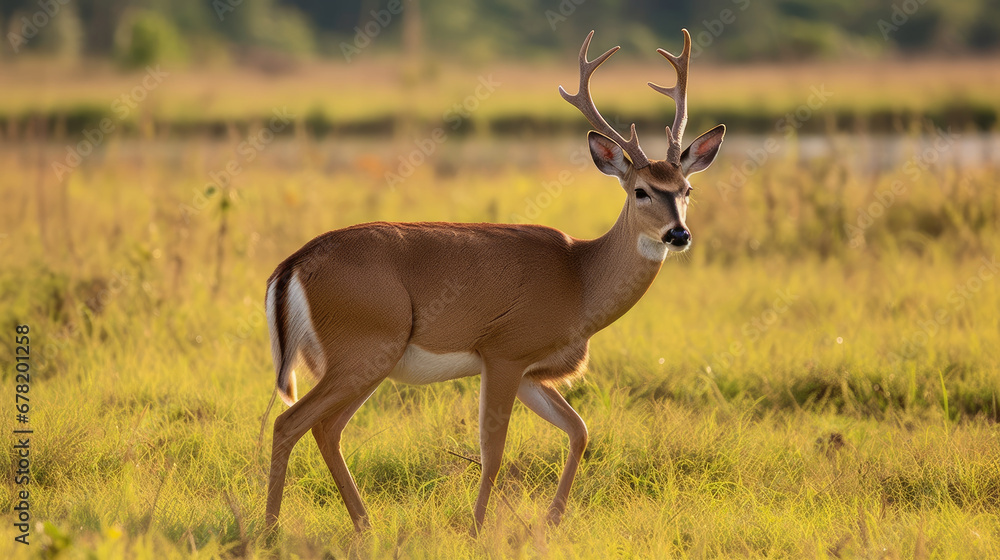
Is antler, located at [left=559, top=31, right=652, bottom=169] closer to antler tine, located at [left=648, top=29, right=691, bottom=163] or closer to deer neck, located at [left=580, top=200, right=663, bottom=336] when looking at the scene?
antler tine, located at [left=648, top=29, right=691, bottom=163]

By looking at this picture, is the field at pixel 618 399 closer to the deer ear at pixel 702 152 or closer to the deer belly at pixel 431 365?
the deer belly at pixel 431 365

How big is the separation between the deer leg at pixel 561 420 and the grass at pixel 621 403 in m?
0.13

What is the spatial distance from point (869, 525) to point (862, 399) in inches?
65.7

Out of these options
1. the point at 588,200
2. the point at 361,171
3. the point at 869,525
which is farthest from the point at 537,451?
the point at 361,171

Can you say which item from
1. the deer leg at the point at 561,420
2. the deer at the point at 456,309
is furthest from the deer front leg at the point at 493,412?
the deer leg at the point at 561,420

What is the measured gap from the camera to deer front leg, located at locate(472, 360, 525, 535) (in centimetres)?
427

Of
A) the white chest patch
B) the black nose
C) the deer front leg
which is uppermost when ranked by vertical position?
the black nose

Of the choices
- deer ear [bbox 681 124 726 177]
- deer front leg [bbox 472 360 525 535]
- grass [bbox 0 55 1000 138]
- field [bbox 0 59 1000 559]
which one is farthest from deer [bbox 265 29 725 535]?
grass [bbox 0 55 1000 138]

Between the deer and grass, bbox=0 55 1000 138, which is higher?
the deer

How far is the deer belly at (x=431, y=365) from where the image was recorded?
430 cm

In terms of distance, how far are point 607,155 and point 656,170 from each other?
321mm

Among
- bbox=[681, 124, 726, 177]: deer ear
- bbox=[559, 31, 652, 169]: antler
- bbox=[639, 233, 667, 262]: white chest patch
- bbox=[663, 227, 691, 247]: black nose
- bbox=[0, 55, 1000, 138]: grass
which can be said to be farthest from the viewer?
bbox=[0, 55, 1000, 138]: grass

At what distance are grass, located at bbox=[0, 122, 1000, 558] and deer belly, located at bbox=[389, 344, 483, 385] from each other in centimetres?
57

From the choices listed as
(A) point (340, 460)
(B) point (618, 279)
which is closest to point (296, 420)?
(A) point (340, 460)
